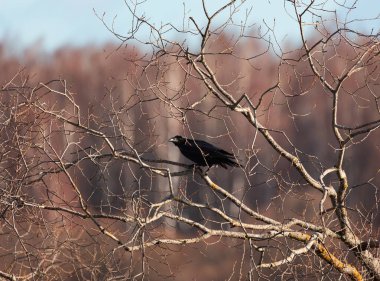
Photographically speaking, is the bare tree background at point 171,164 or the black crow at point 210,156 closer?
the bare tree background at point 171,164

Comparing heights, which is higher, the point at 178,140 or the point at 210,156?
the point at 178,140

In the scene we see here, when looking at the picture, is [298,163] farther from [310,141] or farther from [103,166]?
[310,141]

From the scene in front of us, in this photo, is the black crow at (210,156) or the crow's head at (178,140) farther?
the crow's head at (178,140)

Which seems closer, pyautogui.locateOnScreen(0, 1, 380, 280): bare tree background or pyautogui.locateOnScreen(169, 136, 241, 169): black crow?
pyautogui.locateOnScreen(0, 1, 380, 280): bare tree background

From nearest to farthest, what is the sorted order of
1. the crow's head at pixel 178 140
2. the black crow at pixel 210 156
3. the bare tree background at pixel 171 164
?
the bare tree background at pixel 171 164
the black crow at pixel 210 156
the crow's head at pixel 178 140

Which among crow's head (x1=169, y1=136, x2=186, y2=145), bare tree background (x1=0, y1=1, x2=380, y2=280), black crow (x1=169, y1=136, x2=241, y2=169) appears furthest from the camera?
crow's head (x1=169, y1=136, x2=186, y2=145)

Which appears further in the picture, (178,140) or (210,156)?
(178,140)

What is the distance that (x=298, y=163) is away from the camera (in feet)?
27.0

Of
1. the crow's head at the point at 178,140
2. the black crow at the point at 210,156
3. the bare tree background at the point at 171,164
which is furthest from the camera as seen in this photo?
the crow's head at the point at 178,140

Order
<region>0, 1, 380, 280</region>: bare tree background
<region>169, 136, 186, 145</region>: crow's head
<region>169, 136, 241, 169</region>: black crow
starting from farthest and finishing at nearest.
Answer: <region>169, 136, 186, 145</region>: crow's head → <region>169, 136, 241, 169</region>: black crow → <region>0, 1, 380, 280</region>: bare tree background

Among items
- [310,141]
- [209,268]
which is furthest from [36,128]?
[310,141]

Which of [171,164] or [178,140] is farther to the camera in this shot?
[178,140]

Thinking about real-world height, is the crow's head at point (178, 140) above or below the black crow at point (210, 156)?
above

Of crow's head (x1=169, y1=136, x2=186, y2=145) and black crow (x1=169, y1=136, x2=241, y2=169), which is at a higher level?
crow's head (x1=169, y1=136, x2=186, y2=145)
